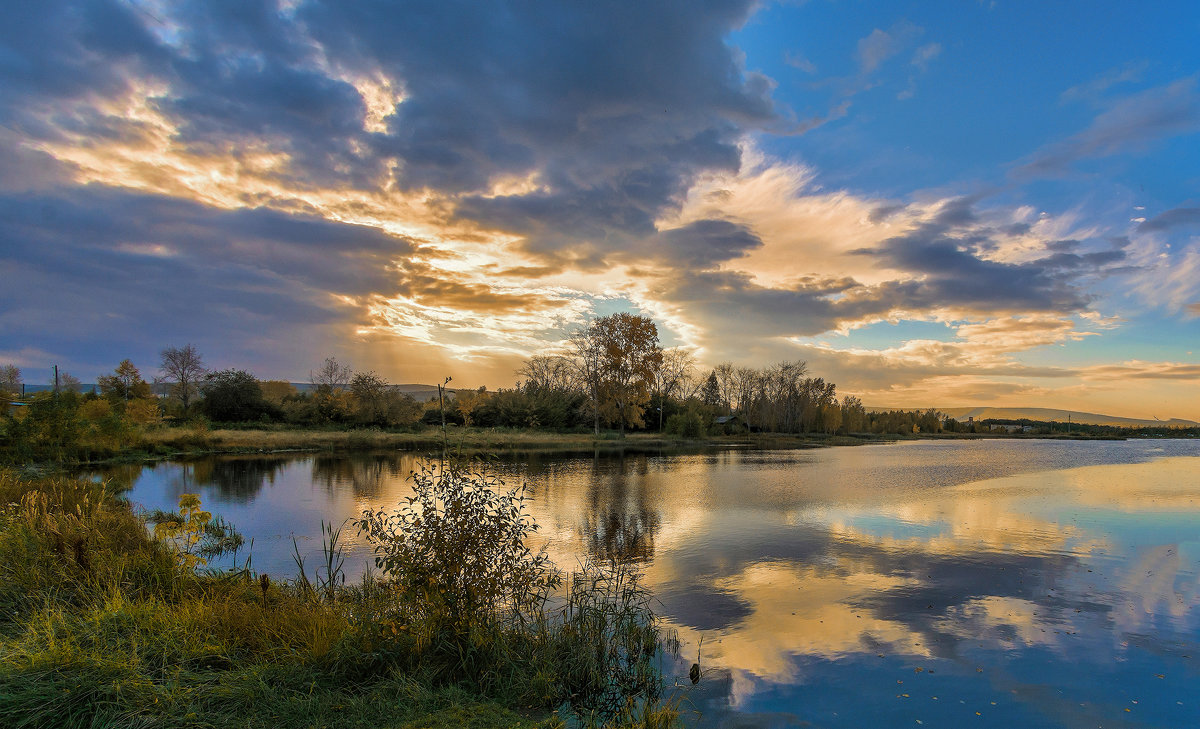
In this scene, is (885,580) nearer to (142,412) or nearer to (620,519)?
(620,519)

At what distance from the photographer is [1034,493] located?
24.7 meters

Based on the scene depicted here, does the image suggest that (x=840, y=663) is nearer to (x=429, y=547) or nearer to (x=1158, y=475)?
(x=429, y=547)

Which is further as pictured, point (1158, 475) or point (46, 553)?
point (1158, 475)

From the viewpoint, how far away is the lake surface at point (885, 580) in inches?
259

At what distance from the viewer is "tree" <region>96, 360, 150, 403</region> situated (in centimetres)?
5759

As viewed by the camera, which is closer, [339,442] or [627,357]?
[339,442]

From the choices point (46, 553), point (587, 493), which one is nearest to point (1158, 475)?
point (587, 493)

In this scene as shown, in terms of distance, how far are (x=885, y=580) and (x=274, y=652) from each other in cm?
1054

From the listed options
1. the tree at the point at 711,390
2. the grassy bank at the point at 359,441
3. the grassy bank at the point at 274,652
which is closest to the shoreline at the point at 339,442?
the grassy bank at the point at 359,441

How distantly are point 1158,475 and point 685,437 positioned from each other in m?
40.5

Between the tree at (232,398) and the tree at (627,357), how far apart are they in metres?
37.4

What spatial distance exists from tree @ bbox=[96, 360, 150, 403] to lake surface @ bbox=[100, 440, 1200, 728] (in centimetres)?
3911

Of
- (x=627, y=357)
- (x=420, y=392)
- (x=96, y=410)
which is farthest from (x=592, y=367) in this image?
(x=420, y=392)

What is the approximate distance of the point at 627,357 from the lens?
60.3 m
